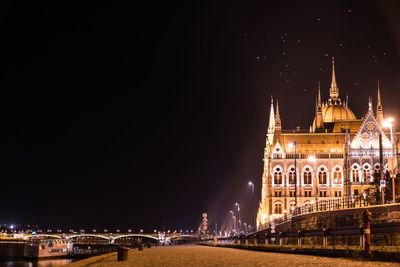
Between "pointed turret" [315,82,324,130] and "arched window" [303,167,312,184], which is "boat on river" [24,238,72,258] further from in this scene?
"pointed turret" [315,82,324,130]

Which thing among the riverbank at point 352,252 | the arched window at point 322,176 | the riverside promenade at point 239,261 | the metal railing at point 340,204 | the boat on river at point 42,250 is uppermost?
the arched window at point 322,176

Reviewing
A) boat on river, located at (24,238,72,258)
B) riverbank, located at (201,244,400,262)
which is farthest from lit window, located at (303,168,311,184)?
riverbank, located at (201,244,400,262)

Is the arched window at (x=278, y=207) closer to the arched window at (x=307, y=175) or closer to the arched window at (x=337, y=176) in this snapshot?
the arched window at (x=307, y=175)

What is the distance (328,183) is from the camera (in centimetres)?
14375

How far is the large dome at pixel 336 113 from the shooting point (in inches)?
6819

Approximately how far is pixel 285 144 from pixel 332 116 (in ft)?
90.0

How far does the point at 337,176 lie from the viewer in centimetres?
14438

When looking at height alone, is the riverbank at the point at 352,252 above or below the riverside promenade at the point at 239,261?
above

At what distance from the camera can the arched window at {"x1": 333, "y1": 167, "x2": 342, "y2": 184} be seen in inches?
5669

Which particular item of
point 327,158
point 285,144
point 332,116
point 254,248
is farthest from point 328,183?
point 254,248

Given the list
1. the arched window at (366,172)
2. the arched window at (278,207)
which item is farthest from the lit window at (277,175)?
the arched window at (366,172)

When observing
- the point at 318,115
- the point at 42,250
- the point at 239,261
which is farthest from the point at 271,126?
the point at 239,261

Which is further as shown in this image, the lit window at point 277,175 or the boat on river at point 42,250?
the lit window at point 277,175

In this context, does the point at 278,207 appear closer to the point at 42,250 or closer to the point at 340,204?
the point at 42,250
